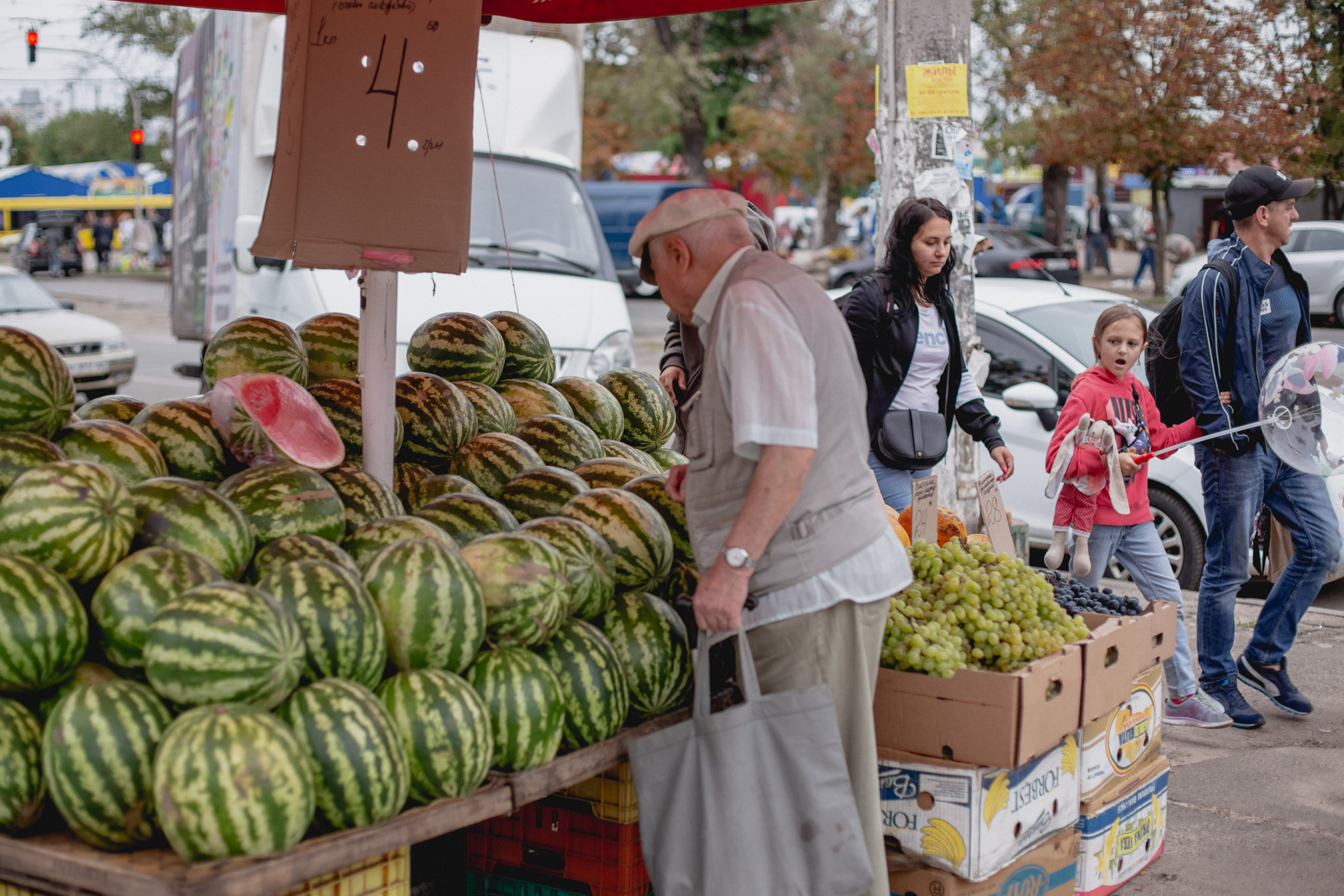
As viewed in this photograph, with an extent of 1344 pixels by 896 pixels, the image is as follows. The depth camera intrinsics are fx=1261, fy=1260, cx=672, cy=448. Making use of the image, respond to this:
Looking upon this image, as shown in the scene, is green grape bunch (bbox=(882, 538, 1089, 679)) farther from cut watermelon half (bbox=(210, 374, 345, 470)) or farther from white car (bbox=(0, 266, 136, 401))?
white car (bbox=(0, 266, 136, 401))

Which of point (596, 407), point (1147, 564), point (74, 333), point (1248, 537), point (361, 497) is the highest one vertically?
point (596, 407)

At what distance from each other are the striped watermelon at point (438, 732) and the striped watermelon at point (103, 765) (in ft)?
1.56

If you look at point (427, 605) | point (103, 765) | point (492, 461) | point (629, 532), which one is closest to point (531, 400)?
point (492, 461)

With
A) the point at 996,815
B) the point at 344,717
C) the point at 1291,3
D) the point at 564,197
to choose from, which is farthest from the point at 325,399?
the point at 1291,3

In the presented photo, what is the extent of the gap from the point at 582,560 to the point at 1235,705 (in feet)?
12.3

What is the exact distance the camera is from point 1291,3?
57.1 ft

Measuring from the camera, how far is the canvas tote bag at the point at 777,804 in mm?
2914

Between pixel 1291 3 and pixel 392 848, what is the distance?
61.5 ft

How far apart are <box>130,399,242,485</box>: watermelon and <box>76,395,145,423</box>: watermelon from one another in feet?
0.57

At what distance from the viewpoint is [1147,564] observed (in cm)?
548

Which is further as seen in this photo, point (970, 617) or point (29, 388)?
point (970, 617)

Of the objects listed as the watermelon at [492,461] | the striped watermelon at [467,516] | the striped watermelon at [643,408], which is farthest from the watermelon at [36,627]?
the striped watermelon at [643,408]

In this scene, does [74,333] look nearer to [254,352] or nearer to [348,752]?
[254,352]

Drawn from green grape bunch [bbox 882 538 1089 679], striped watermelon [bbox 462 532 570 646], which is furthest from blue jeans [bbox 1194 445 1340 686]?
striped watermelon [bbox 462 532 570 646]
